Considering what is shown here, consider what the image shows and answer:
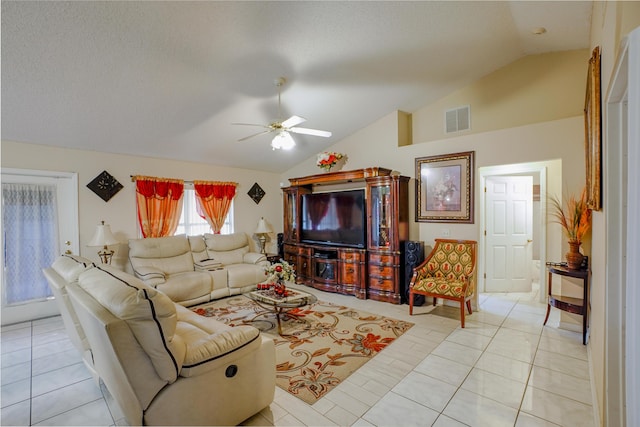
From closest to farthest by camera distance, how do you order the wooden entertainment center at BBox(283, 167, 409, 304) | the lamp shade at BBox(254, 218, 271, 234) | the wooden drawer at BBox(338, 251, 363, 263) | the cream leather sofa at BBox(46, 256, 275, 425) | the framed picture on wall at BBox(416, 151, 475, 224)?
1. the cream leather sofa at BBox(46, 256, 275, 425)
2. the framed picture on wall at BBox(416, 151, 475, 224)
3. the wooden entertainment center at BBox(283, 167, 409, 304)
4. the wooden drawer at BBox(338, 251, 363, 263)
5. the lamp shade at BBox(254, 218, 271, 234)

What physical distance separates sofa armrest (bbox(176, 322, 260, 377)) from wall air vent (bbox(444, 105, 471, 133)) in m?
4.12

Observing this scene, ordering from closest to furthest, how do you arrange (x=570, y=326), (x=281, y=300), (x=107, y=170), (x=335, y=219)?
(x=281, y=300), (x=570, y=326), (x=107, y=170), (x=335, y=219)

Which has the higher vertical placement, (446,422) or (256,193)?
(256,193)

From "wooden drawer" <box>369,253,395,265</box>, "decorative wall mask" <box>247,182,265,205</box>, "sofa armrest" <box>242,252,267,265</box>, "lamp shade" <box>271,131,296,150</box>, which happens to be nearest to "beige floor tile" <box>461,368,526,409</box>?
"wooden drawer" <box>369,253,395,265</box>

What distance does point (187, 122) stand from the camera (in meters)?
4.11

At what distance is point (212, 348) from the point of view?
1.76 meters

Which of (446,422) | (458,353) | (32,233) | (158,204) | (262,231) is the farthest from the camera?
(262,231)

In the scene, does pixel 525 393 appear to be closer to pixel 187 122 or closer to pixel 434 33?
pixel 434 33

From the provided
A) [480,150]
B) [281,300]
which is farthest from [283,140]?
[480,150]

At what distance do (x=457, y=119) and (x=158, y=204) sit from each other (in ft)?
16.6

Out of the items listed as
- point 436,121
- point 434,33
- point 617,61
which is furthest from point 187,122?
point 617,61

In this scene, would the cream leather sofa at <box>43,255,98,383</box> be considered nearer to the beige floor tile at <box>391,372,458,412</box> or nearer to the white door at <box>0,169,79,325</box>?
the white door at <box>0,169,79,325</box>

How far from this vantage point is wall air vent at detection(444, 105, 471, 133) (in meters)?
4.37

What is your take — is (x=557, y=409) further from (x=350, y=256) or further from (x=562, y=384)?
(x=350, y=256)
